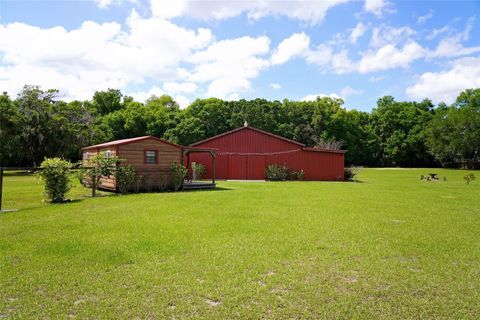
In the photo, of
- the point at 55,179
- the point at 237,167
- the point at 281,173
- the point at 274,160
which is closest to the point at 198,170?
the point at 237,167

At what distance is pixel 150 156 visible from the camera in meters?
16.3

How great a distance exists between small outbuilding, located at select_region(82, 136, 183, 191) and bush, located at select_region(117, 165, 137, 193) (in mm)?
452

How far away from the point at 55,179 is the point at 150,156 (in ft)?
16.5

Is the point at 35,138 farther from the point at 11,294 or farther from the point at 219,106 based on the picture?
the point at 11,294

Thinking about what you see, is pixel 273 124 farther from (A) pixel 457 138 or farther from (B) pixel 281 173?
(B) pixel 281 173

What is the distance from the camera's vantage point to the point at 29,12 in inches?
412

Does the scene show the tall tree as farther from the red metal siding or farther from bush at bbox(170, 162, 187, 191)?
bush at bbox(170, 162, 187, 191)

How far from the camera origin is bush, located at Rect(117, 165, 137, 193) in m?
14.8

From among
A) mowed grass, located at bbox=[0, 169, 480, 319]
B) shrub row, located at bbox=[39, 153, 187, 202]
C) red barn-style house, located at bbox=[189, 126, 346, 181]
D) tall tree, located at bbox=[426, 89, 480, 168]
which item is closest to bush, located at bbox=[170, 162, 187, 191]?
shrub row, located at bbox=[39, 153, 187, 202]

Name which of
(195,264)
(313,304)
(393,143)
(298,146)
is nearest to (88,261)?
(195,264)

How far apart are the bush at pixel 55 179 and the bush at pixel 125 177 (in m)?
2.93

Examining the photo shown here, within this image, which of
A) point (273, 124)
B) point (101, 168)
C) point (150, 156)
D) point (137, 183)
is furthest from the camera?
point (273, 124)

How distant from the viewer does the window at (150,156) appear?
16.2m

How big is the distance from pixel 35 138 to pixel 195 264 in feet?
101
